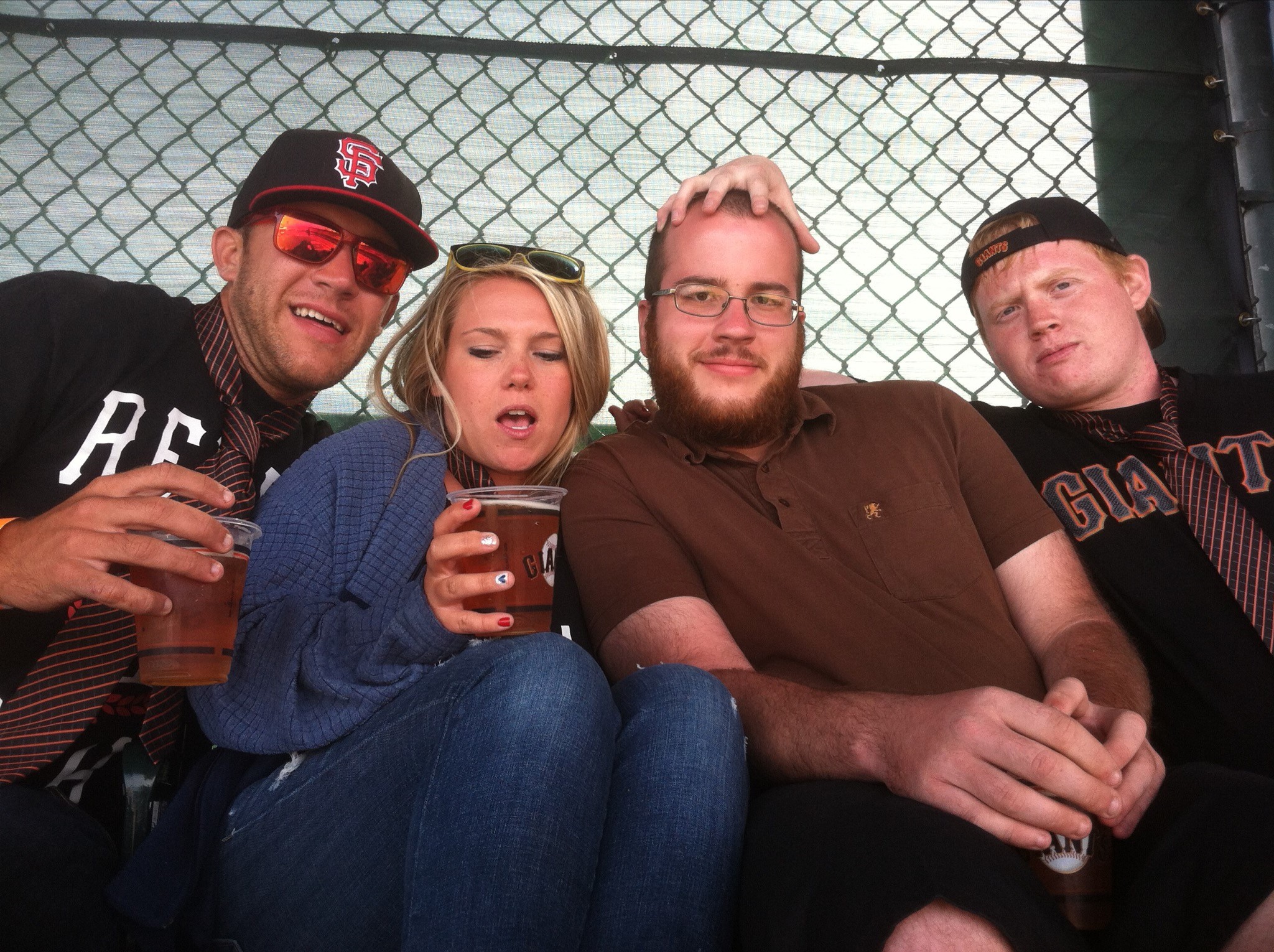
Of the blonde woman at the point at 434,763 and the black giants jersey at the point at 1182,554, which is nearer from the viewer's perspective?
the blonde woman at the point at 434,763

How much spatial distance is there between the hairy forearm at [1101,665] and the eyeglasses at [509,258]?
1416mm

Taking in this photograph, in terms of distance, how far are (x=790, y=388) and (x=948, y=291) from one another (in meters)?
0.99

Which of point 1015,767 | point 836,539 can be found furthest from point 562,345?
point 1015,767

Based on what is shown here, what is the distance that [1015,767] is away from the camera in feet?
4.08

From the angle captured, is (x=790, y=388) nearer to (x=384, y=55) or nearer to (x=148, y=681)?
(x=148, y=681)

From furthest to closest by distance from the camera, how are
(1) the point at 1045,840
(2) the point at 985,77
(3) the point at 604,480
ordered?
(2) the point at 985,77 → (3) the point at 604,480 → (1) the point at 1045,840

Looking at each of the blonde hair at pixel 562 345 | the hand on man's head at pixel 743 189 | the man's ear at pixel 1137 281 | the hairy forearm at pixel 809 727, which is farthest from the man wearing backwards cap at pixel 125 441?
the man's ear at pixel 1137 281

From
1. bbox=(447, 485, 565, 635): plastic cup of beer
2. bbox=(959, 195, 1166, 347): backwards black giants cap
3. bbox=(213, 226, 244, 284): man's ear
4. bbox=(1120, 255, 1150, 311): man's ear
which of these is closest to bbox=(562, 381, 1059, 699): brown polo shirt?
bbox=(447, 485, 565, 635): plastic cup of beer

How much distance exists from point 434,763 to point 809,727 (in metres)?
0.61

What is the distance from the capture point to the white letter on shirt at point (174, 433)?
1.86 metres

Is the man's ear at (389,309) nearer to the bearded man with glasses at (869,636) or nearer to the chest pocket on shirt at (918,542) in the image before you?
the bearded man with glasses at (869,636)

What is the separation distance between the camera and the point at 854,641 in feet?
5.93

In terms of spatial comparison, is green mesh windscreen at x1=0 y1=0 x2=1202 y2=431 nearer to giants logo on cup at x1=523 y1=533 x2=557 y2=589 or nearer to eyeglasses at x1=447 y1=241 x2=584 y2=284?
eyeglasses at x1=447 y1=241 x2=584 y2=284

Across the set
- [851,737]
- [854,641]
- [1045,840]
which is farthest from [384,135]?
[1045,840]
